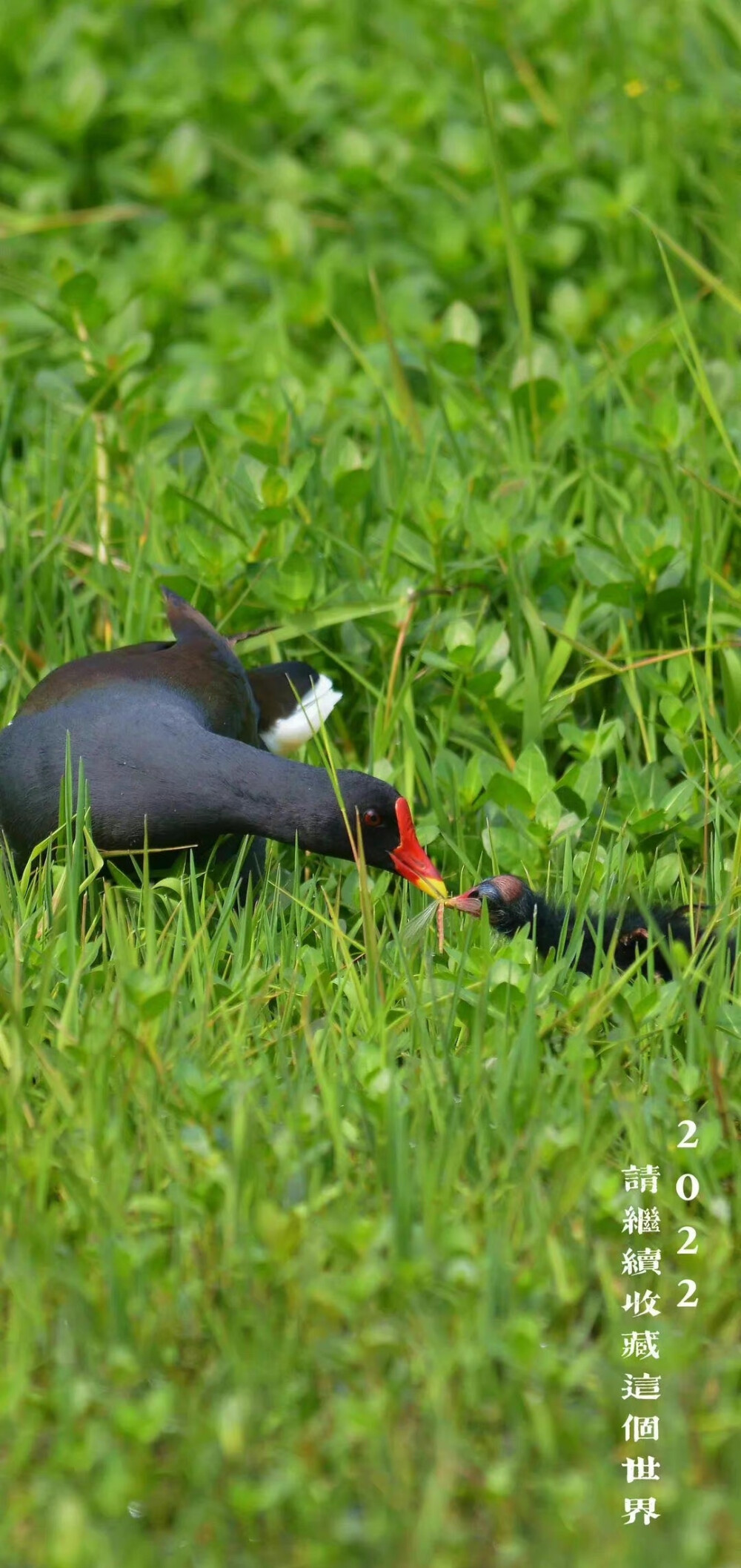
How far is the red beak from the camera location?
9.67 feet

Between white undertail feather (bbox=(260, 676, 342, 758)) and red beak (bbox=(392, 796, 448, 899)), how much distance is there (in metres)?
0.39

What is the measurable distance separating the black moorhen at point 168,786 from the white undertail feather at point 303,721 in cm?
27

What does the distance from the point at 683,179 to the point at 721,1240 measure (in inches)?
134

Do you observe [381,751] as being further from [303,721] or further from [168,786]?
[168,786]

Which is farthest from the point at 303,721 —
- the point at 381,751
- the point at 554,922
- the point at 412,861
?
the point at 554,922

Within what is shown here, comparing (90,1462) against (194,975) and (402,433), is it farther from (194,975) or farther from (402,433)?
(402,433)

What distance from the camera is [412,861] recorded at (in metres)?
2.96

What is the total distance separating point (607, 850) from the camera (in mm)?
3037

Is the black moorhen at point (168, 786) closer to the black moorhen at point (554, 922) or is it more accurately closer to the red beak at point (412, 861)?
the red beak at point (412, 861)

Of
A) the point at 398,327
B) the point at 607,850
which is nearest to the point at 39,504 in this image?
the point at 398,327

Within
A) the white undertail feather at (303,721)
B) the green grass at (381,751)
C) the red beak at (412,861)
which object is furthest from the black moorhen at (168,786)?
the white undertail feather at (303,721)

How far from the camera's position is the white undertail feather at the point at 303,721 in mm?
3277

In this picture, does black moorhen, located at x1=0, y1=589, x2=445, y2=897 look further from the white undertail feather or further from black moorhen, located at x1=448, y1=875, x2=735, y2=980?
the white undertail feather

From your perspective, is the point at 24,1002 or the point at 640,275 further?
the point at 640,275
